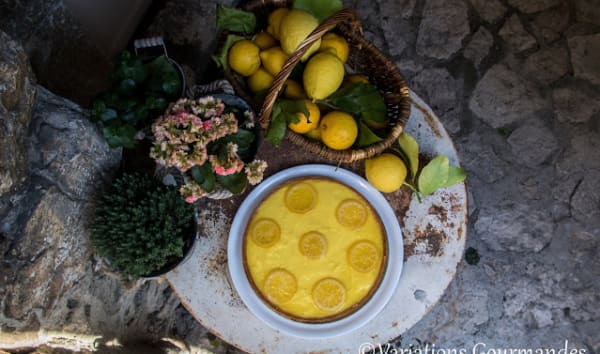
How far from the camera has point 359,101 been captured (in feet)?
4.88

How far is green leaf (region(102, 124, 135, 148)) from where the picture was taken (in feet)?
4.50

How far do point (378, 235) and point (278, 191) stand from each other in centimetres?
37

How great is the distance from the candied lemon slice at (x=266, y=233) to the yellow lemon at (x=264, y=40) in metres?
0.58

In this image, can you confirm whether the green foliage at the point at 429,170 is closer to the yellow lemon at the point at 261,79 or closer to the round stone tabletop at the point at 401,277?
the round stone tabletop at the point at 401,277

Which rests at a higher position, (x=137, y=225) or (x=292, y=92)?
(x=292, y=92)

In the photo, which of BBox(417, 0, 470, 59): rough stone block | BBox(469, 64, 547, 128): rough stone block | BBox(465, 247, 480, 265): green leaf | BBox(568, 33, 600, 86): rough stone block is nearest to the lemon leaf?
BBox(417, 0, 470, 59): rough stone block

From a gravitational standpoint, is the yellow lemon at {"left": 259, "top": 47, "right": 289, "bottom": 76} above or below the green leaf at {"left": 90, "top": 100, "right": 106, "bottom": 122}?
above

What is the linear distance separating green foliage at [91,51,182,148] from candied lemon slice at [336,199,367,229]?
659mm

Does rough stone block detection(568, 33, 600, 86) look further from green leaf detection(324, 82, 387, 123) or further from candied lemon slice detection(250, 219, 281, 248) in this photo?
candied lemon slice detection(250, 219, 281, 248)

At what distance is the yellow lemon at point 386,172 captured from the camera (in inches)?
60.4

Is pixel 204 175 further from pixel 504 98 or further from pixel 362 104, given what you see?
pixel 504 98

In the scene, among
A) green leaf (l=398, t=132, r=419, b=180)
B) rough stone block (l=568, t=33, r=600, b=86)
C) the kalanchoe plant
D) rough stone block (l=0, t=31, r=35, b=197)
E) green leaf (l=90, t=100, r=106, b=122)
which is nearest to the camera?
rough stone block (l=0, t=31, r=35, b=197)

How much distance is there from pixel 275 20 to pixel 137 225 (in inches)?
30.2

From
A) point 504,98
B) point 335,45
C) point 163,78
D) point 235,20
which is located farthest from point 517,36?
point 163,78
